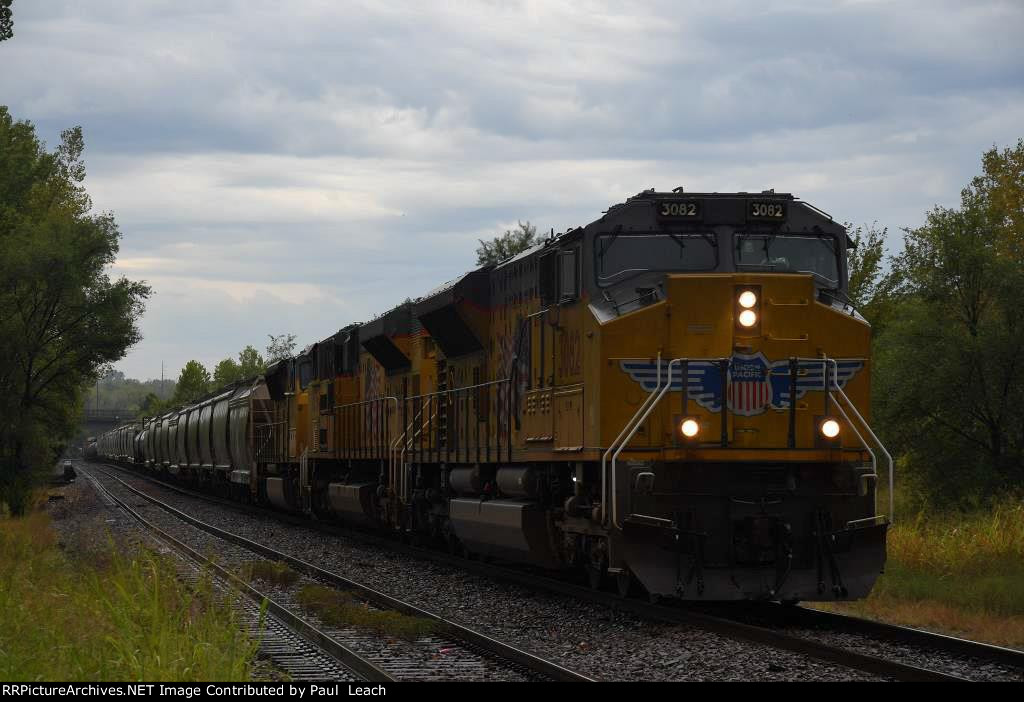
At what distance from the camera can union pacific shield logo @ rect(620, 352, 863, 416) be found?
11.6 metres

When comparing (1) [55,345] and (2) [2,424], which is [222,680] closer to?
(2) [2,424]

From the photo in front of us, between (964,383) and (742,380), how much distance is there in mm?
14563

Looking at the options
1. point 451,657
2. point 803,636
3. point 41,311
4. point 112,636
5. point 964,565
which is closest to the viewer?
point 112,636

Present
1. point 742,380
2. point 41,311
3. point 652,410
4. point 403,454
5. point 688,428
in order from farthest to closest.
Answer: point 41,311
point 403,454
point 742,380
point 652,410
point 688,428

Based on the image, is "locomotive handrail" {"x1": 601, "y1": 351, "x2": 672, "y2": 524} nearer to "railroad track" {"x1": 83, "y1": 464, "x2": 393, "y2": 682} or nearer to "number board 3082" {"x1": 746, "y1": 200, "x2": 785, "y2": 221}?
"number board 3082" {"x1": 746, "y1": 200, "x2": 785, "y2": 221}

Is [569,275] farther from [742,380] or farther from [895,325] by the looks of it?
[895,325]

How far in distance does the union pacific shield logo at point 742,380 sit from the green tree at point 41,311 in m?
25.8

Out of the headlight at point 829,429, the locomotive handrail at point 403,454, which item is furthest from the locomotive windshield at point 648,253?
the locomotive handrail at point 403,454

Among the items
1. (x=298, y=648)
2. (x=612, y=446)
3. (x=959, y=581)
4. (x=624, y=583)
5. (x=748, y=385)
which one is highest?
(x=748, y=385)

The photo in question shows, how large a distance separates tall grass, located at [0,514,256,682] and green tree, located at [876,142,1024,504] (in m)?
16.8

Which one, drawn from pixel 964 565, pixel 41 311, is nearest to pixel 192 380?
pixel 41 311

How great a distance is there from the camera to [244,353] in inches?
5221

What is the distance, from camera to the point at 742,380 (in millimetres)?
11633
